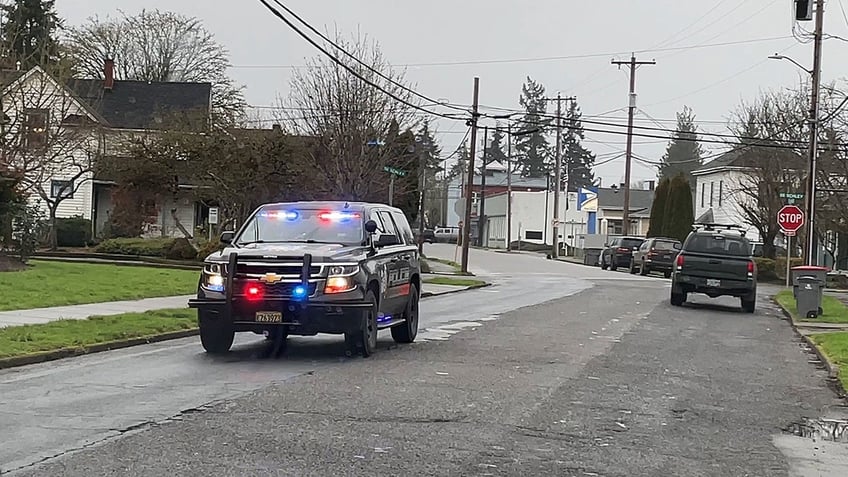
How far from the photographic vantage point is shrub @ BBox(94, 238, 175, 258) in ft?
125

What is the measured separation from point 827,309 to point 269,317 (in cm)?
1778

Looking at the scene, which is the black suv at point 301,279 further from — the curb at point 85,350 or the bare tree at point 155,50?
the bare tree at point 155,50

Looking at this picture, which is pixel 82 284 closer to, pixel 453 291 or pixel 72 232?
pixel 453 291

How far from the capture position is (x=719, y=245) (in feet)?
89.2

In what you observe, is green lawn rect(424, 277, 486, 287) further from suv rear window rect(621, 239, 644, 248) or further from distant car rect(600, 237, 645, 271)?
suv rear window rect(621, 239, 644, 248)

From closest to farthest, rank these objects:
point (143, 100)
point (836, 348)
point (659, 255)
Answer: point (836, 348) < point (659, 255) < point (143, 100)

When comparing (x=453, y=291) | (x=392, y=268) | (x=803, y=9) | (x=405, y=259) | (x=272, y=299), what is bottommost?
(x=453, y=291)

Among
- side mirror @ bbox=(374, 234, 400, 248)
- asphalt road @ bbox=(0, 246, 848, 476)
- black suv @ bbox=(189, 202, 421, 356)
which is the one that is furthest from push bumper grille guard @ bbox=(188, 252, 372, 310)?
side mirror @ bbox=(374, 234, 400, 248)

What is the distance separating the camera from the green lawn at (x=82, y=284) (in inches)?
782

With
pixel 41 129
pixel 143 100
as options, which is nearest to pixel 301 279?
pixel 41 129

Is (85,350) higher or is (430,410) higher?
(430,410)

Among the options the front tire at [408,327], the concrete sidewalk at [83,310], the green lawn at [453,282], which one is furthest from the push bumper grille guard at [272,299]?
the green lawn at [453,282]

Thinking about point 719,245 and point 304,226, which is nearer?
point 304,226

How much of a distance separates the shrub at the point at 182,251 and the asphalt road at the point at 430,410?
21.1 metres
